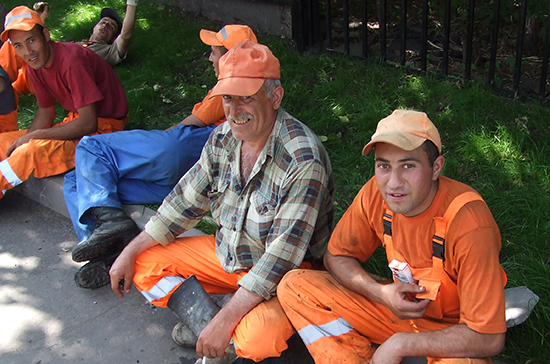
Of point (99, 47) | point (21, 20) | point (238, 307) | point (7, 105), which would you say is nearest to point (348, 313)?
point (238, 307)

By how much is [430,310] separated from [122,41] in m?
4.82

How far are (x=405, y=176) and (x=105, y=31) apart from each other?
503 centimetres

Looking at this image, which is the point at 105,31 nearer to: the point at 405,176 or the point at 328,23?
the point at 328,23

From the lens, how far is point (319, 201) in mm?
2658

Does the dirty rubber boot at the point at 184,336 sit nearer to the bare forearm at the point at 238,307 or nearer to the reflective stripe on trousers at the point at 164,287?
the reflective stripe on trousers at the point at 164,287

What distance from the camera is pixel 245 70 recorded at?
2602 mm

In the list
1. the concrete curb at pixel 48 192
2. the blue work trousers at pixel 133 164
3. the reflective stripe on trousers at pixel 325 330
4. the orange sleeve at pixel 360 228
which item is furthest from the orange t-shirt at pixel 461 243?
the concrete curb at pixel 48 192

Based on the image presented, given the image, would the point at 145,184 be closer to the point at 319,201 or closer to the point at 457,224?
the point at 319,201

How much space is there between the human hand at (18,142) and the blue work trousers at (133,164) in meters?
0.55

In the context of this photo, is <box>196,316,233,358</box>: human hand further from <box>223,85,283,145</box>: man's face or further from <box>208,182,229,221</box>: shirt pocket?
<box>223,85,283,145</box>: man's face

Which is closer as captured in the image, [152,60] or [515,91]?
[515,91]

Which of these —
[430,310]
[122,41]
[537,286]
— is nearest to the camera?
[430,310]

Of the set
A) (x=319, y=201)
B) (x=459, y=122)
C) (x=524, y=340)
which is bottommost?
(x=524, y=340)

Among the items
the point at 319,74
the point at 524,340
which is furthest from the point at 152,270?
the point at 319,74
